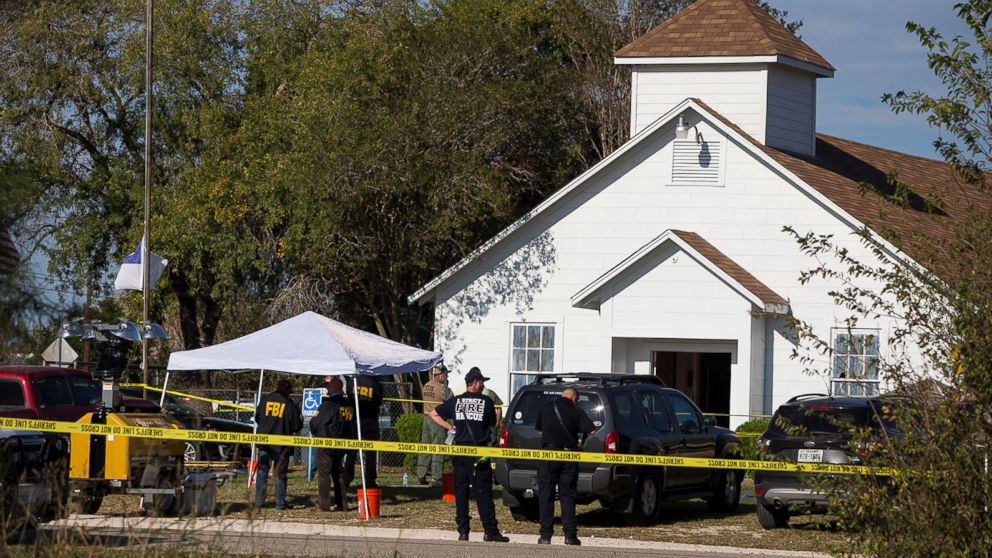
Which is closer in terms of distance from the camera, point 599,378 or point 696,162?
point 599,378

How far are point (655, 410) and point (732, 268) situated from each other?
27.1ft

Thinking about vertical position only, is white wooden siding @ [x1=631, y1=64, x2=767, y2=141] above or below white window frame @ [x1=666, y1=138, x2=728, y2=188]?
above

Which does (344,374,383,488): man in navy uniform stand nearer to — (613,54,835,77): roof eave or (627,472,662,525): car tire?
(627,472,662,525): car tire

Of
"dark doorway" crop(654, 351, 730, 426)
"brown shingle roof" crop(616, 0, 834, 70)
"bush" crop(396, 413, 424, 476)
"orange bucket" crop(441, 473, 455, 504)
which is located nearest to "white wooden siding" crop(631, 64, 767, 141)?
"brown shingle roof" crop(616, 0, 834, 70)

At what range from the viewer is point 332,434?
18.5 m

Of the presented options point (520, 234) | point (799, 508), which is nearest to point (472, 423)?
point (799, 508)

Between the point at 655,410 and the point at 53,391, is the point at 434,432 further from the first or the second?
the point at 53,391

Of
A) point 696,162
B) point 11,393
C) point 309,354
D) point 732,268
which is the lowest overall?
point 11,393

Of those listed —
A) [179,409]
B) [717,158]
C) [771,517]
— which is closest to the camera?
[771,517]

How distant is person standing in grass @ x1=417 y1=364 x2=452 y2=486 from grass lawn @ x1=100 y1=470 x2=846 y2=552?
4.20 ft

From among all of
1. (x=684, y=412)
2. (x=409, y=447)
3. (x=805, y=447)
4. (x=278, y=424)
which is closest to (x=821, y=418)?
(x=805, y=447)

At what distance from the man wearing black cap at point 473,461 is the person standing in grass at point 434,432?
6.28 m

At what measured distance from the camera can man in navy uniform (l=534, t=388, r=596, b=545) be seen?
14.8m

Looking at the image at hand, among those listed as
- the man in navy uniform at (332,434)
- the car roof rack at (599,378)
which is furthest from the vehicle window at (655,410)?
the man in navy uniform at (332,434)
